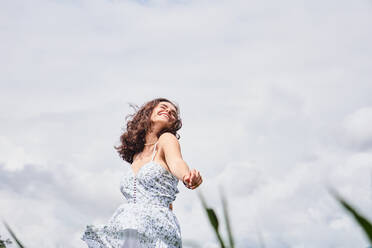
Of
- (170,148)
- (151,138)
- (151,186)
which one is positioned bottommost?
(151,186)

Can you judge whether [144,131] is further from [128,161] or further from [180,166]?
[180,166]

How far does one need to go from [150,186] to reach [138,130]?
2.86 ft

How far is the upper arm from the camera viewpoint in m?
3.75

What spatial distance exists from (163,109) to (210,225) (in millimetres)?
4113

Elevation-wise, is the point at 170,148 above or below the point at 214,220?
above

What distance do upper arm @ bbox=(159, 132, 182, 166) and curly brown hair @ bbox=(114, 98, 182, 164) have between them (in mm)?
402

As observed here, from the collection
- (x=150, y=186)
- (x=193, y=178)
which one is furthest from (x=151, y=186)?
(x=193, y=178)

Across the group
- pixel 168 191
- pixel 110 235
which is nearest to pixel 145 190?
pixel 168 191

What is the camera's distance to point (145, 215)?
11.9 ft

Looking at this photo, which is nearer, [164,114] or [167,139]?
[167,139]

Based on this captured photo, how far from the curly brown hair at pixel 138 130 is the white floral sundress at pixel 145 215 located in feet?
1.55

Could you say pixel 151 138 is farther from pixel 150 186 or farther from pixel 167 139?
pixel 150 186

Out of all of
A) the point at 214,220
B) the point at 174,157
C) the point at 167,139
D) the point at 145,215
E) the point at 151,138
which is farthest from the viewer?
the point at 151,138

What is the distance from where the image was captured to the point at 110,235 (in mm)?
3654
